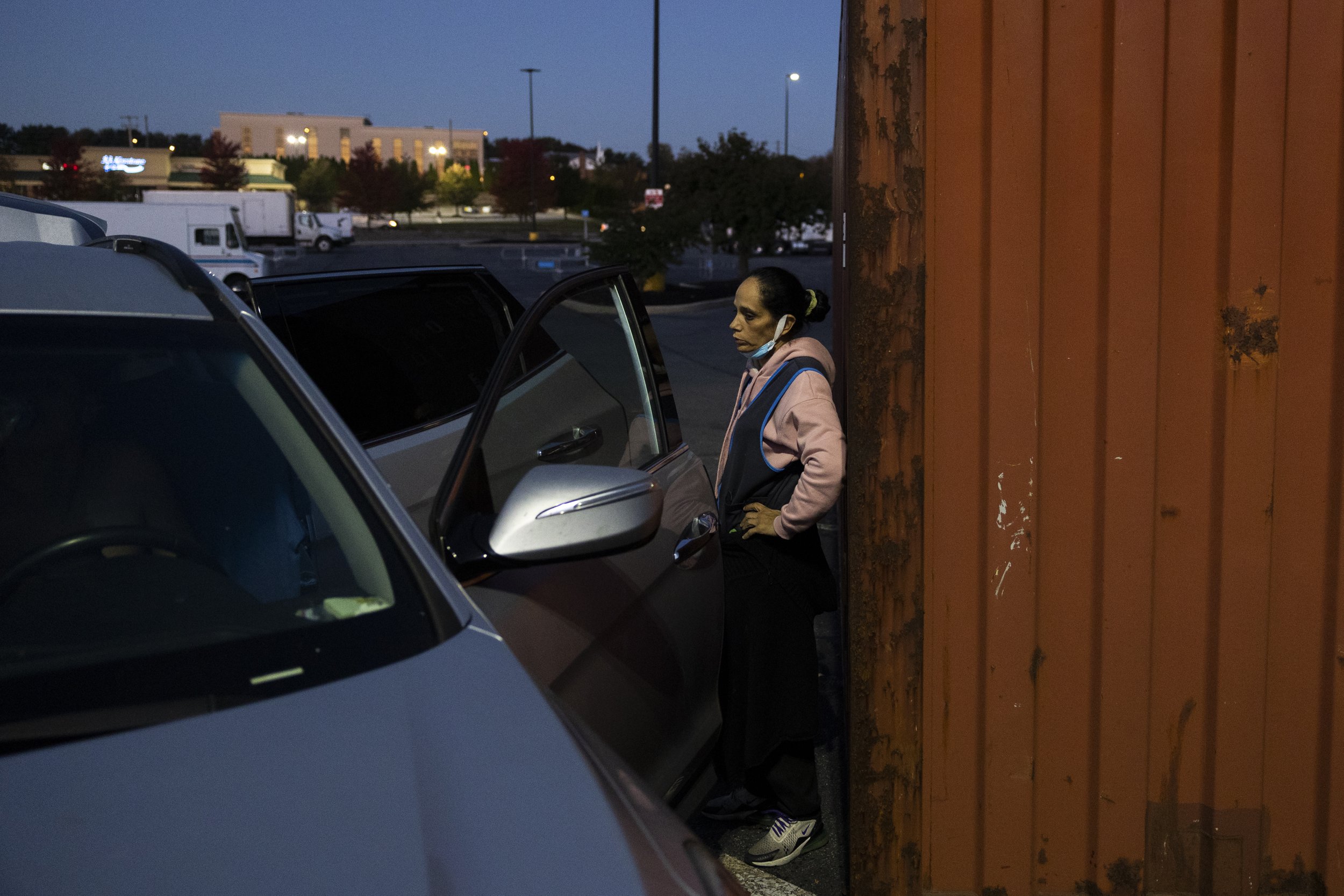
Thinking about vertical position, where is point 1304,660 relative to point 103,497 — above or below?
below

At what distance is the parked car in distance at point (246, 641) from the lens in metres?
1.32

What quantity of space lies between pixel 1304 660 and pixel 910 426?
1.11 m

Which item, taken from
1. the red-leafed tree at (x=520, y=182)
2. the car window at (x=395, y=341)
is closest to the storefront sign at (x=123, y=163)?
the red-leafed tree at (x=520, y=182)

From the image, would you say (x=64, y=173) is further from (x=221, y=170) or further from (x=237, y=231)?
(x=237, y=231)

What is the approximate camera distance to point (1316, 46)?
280 cm

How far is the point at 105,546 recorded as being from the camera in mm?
1955

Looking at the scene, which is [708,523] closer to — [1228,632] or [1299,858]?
[1228,632]

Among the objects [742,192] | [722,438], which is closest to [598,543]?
[722,438]

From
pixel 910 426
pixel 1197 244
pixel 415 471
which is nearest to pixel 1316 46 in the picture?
pixel 1197 244

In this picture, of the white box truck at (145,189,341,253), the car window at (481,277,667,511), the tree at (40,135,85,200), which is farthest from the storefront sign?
the car window at (481,277,667,511)

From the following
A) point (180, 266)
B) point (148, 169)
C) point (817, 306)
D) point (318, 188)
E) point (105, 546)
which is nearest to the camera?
point (105, 546)

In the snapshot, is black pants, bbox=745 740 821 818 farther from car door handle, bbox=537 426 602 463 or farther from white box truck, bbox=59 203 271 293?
white box truck, bbox=59 203 271 293

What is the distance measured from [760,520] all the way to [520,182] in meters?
110

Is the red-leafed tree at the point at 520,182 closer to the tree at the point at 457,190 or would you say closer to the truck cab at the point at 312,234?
the tree at the point at 457,190
